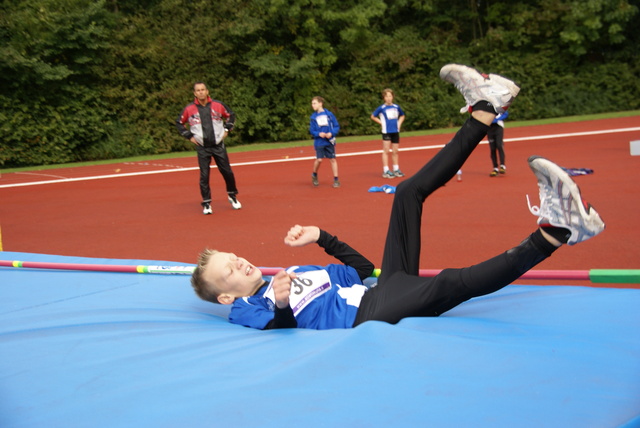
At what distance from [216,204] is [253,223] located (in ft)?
6.35

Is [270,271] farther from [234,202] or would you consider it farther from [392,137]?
[392,137]

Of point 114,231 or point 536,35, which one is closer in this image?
point 114,231

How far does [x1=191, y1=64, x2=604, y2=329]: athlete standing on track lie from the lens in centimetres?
277

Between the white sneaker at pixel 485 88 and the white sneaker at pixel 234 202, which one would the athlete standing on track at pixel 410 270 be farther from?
the white sneaker at pixel 234 202

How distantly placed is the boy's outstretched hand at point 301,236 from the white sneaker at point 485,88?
1.17 m

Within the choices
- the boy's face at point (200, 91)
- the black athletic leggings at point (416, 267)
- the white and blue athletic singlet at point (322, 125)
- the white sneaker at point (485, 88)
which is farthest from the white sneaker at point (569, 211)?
the white and blue athletic singlet at point (322, 125)

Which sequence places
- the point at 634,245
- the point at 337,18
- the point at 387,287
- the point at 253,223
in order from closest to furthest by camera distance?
the point at 387,287
the point at 634,245
the point at 253,223
the point at 337,18

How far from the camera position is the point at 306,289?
3365 millimetres

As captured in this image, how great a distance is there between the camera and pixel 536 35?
2578 centimetres

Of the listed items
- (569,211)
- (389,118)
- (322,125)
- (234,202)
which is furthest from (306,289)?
(389,118)

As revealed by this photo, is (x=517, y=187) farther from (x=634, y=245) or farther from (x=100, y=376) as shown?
(x=100, y=376)

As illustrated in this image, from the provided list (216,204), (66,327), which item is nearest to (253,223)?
(216,204)

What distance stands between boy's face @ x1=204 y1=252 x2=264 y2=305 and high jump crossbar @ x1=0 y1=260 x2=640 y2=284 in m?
0.63

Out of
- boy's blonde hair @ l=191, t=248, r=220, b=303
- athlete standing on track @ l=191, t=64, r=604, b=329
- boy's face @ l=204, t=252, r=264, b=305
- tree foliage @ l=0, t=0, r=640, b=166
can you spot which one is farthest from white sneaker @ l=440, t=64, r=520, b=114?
tree foliage @ l=0, t=0, r=640, b=166
